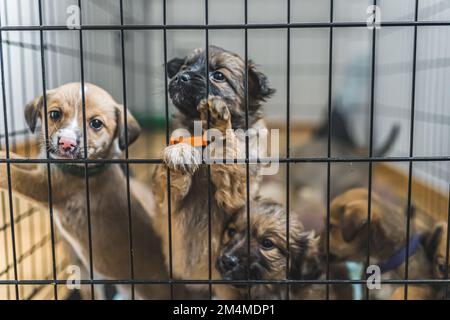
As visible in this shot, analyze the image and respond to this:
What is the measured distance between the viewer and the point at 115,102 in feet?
3.79

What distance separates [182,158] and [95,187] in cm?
28

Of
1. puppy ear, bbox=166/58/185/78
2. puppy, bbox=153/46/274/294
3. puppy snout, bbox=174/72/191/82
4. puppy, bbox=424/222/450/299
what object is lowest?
puppy, bbox=424/222/450/299

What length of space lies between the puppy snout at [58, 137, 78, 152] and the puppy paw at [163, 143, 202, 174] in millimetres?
196

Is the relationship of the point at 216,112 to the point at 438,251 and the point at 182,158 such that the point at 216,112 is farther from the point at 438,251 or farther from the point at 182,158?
the point at 438,251

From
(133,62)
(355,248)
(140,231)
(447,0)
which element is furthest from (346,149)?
(140,231)

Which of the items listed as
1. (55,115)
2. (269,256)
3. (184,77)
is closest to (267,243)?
(269,256)

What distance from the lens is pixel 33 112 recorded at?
114cm

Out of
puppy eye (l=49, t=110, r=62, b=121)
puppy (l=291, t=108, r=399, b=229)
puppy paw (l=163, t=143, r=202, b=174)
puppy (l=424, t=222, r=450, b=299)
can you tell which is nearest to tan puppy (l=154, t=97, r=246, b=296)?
puppy paw (l=163, t=143, r=202, b=174)

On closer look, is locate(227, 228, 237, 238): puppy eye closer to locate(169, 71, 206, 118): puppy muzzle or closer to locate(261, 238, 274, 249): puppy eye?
locate(261, 238, 274, 249): puppy eye

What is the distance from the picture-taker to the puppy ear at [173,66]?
3.63 ft

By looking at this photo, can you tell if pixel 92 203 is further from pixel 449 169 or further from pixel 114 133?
pixel 449 169

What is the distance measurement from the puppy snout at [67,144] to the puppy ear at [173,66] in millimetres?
253

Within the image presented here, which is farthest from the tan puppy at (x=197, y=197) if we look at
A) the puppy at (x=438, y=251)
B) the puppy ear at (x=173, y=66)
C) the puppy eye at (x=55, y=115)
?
the puppy at (x=438, y=251)

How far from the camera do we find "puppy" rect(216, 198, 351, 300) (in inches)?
44.3
